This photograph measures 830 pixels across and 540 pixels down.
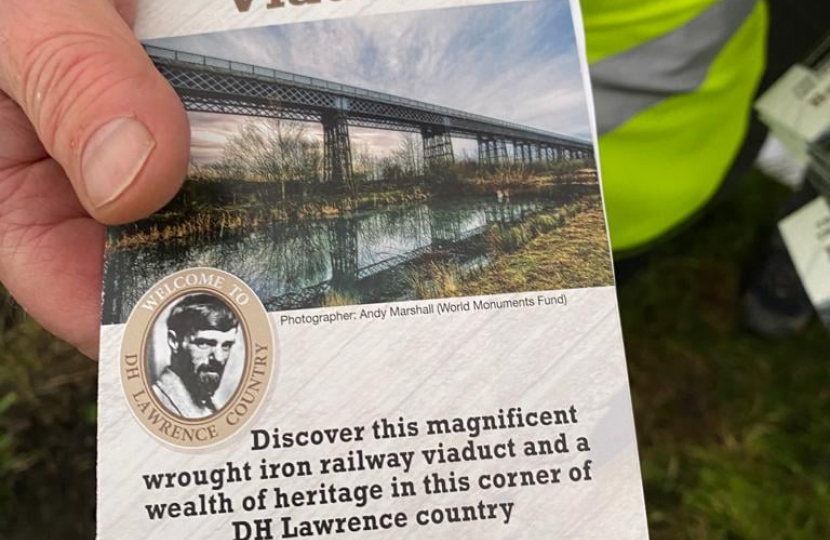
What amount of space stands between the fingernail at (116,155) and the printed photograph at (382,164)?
3 centimetres

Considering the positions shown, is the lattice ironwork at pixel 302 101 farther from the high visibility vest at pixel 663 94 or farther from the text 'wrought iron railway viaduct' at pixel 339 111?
the high visibility vest at pixel 663 94

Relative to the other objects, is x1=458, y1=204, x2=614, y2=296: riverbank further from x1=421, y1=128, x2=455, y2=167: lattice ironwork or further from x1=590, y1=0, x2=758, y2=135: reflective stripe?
x1=590, y1=0, x2=758, y2=135: reflective stripe

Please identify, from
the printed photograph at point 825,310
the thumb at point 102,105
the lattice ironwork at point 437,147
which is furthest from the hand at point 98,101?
the printed photograph at point 825,310

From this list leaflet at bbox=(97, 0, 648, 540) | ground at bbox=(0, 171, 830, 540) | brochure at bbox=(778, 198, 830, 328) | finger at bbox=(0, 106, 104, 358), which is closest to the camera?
leaflet at bbox=(97, 0, 648, 540)

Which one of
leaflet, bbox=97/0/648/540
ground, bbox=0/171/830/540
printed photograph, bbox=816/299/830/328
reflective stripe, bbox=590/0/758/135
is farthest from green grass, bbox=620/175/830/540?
leaflet, bbox=97/0/648/540

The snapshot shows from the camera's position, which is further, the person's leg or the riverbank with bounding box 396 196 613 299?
the person's leg

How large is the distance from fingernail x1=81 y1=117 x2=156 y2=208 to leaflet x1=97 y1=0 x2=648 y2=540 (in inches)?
1.3

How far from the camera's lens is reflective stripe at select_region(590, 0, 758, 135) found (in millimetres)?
633

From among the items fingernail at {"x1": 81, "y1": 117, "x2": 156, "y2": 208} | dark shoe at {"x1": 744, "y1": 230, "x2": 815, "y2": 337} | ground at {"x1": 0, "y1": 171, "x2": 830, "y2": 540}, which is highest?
fingernail at {"x1": 81, "y1": 117, "x2": 156, "y2": 208}

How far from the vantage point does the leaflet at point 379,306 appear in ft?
1.46

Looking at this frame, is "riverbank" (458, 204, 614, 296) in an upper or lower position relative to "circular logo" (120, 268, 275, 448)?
upper

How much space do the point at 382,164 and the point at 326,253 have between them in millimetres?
72

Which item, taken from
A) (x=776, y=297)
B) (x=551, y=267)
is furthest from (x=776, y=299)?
(x=551, y=267)

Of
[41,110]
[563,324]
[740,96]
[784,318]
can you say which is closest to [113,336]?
[41,110]
